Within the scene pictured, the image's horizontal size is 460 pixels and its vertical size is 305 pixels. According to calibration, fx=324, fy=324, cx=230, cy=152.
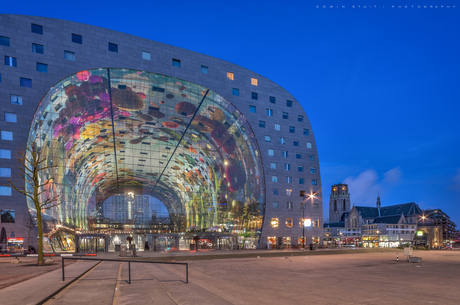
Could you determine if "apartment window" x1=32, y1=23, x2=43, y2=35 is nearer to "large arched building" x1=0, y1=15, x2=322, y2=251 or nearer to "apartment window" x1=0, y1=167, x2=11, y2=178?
"large arched building" x1=0, y1=15, x2=322, y2=251

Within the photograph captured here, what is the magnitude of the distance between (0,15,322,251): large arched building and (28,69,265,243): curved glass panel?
17cm

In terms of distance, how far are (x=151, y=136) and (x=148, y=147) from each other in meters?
4.26

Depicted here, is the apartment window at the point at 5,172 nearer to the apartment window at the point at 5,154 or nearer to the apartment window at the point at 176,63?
the apartment window at the point at 5,154

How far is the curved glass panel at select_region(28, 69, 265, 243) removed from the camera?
136 ft

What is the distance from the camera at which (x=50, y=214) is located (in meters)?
42.3

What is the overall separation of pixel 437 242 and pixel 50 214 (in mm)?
171356

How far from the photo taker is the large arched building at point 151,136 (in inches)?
1487

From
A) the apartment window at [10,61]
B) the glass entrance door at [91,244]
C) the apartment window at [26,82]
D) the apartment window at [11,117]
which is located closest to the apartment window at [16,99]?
the apartment window at [11,117]

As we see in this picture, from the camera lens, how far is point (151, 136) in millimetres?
54719

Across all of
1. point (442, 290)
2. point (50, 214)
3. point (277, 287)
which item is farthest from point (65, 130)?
point (442, 290)

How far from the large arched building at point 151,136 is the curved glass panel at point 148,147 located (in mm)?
173

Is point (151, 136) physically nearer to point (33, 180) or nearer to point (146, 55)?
point (146, 55)

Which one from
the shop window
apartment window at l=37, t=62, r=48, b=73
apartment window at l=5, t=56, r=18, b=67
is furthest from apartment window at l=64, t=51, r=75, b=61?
the shop window

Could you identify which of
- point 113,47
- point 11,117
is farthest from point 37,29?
point 11,117
